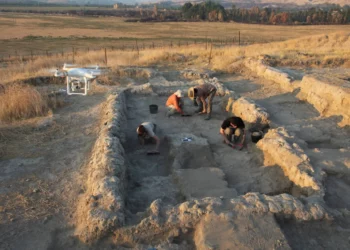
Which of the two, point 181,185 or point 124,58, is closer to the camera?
point 181,185

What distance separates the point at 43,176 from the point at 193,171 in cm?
298

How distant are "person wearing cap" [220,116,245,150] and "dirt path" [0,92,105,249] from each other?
322 cm

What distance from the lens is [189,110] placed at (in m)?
10.2

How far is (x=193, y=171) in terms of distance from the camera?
6.39 meters

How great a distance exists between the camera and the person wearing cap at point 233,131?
24.6 ft

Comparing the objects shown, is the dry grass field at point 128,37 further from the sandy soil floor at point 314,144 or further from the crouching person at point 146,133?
the crouching person at point 146,133

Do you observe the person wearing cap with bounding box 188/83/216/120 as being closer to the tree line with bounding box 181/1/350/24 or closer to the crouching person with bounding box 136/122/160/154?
the crouching person with bounding box 136/122/160/154

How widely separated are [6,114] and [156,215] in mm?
6894

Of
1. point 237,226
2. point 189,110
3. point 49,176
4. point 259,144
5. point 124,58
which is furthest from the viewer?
point 124,58

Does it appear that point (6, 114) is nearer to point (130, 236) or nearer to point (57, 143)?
point (57, 143)

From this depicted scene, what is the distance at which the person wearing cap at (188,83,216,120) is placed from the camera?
29.5 ft

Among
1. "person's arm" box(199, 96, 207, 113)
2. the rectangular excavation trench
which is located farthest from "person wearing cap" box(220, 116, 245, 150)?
"person's arm" box(199, 96, 207, 113)

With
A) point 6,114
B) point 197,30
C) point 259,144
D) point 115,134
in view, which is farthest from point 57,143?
point 197,30

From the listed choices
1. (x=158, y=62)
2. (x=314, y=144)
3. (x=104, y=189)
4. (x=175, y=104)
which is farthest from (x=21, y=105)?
(x=158, y=62)
